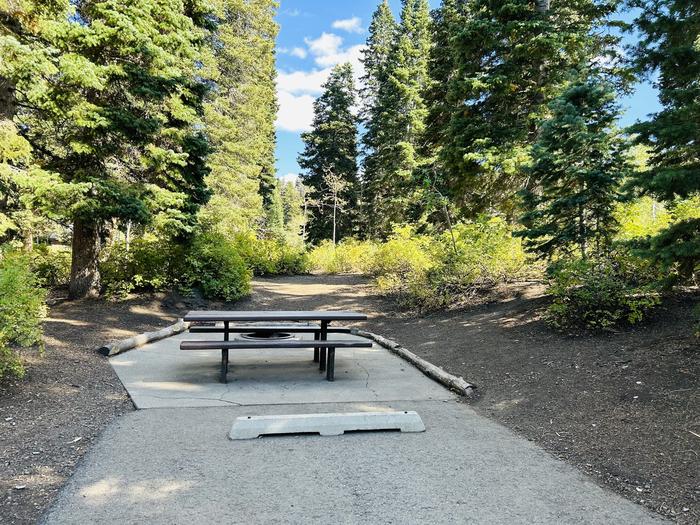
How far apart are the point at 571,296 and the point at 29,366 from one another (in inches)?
282

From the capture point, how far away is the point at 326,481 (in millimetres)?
2877

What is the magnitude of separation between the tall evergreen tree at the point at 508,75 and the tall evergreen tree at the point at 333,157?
840 inches

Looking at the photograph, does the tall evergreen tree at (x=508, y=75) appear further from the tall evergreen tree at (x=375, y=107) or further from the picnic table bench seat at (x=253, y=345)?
the tall evergreen tree at (x=375, y=107)

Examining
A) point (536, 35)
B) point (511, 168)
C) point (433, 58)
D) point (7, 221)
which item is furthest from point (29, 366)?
point (433, 58)

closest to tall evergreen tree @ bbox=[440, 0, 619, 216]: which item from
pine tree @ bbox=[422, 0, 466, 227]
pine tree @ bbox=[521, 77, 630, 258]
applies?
pine tree @ bbox=[422, 0, 466, 227]

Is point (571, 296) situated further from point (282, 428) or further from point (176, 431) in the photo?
point (176, 431)

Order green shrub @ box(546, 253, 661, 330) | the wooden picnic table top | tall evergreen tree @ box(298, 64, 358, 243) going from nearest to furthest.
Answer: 1. the wooden picnic table top
2. green shrub @ box(546, 253, 661, 330)
3. tall evergreen tree @ box(298, 64, 358, 243)

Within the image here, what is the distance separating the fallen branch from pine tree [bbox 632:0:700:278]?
6852 mm

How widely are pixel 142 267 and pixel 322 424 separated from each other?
8.52 metres

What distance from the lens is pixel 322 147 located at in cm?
3484

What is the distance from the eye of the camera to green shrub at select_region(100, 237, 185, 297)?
10305 millimetres

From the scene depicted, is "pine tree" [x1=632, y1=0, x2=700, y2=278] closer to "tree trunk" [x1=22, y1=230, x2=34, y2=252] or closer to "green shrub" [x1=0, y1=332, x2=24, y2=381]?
"green shrub" [x1=0, y1=332, x2=24, y2=381]

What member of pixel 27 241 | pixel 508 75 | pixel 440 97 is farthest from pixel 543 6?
pixel 27 241

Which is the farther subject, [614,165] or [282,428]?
[614,165]
